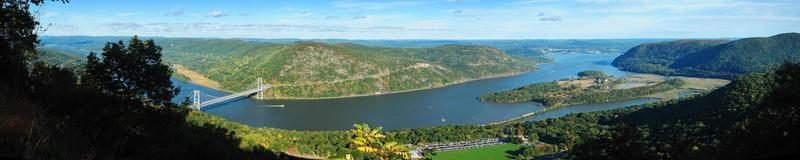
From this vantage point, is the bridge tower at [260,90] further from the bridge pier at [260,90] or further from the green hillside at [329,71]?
the green hillside at [329,71]

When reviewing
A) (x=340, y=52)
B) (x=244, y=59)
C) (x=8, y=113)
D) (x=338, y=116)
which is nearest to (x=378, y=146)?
(x=8, y=113)

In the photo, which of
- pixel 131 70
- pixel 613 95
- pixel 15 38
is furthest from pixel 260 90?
pixel 15 38

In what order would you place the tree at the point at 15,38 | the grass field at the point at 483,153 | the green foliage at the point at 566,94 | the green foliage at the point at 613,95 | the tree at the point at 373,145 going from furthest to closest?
the green foliage at the point at 613,95 → the green foliage at the point at 566,94 → the grass field at the point at 483,153 → the tree at the point at 373,145 → the tree at the point at 15,38

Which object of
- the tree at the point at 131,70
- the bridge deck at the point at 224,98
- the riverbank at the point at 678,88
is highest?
the tree at the point at 131,70

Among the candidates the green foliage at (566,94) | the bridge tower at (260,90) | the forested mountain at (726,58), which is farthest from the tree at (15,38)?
the forested mountain at (726,58)

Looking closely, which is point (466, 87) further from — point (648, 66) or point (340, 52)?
point (648, 66)

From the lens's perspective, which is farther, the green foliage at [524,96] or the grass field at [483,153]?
the green foliage at [524,96]

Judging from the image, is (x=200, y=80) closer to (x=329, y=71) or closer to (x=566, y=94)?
(x=329, y=71)

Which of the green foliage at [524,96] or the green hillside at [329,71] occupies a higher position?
the green hillside at [329,71]
